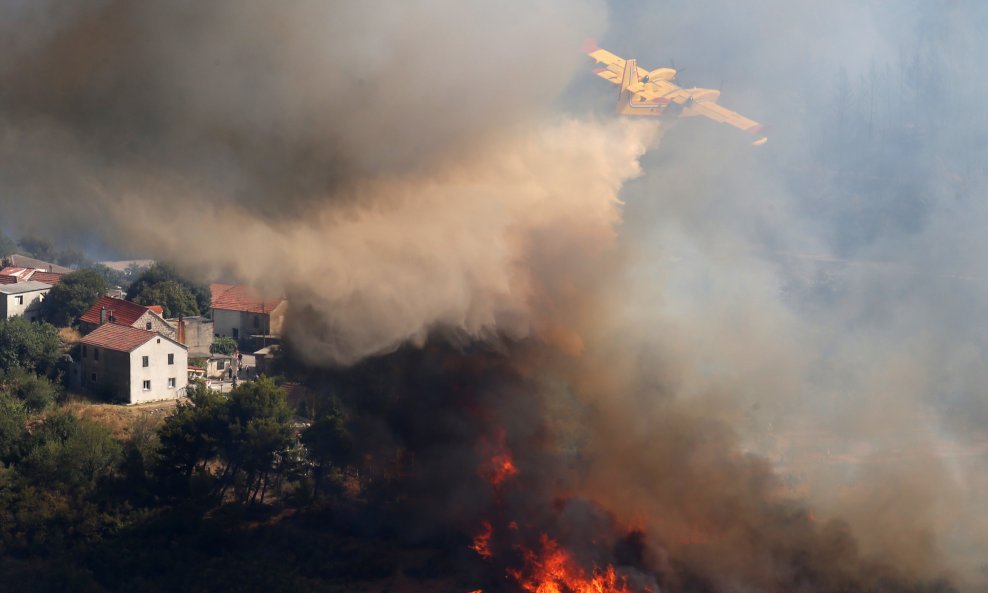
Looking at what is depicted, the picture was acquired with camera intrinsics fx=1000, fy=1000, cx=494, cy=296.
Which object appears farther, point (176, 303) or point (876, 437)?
point (176, 303)

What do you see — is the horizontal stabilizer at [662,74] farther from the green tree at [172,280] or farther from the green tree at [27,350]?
the green tree at [27,350]

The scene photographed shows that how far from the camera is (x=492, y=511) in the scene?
2311 cm

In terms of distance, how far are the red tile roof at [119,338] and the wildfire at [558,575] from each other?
62.7 ft

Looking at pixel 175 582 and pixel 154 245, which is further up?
pixel 154 245

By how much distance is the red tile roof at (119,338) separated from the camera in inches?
1399

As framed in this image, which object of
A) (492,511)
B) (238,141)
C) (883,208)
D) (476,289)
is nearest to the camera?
(238,141)

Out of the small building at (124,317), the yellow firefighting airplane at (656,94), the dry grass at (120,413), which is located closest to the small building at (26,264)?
the small building at (124,317)

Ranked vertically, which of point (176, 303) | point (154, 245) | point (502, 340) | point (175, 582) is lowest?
point (175, 582)

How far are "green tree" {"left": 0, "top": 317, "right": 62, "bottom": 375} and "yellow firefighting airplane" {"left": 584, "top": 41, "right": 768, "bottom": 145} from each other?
81.2 ft

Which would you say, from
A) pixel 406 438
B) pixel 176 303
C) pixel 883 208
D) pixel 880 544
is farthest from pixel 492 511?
pixel 883 208

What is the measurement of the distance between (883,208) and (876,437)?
2538 centimetres

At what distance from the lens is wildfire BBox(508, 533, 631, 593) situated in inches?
834

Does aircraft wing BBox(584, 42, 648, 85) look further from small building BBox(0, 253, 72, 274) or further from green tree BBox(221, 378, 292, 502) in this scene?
small building BBox(0, 253, 72, 274)

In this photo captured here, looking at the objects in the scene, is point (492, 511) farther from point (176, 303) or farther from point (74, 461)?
point (176, 303)
